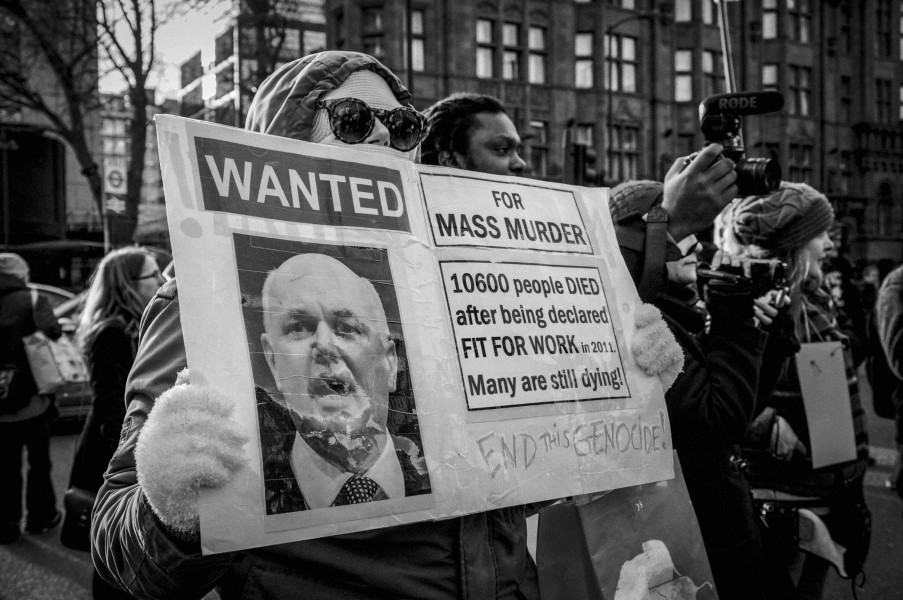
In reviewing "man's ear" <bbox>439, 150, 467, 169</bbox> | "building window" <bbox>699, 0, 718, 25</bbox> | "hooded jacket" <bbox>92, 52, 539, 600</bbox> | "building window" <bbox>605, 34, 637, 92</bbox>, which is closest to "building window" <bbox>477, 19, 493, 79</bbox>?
"building window" <bbox>605, 34, 637, 92</bbox>

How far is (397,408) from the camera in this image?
49.2 inches

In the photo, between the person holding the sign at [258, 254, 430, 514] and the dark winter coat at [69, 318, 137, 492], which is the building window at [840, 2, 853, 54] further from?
the person holding the sign at [258, 254, 430, 514]

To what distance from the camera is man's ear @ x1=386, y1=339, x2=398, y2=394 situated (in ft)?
4.12

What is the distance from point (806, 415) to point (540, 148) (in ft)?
85.8

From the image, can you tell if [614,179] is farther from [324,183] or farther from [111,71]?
[324,183]

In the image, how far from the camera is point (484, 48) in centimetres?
2780

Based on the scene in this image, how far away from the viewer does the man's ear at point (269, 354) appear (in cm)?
114

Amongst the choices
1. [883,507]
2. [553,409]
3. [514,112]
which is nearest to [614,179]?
[514,112]

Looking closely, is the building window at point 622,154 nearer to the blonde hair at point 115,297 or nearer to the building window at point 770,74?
the building window at point 770,74

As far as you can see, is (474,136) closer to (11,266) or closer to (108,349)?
(108,349)

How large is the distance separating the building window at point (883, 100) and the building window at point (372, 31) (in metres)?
23.7

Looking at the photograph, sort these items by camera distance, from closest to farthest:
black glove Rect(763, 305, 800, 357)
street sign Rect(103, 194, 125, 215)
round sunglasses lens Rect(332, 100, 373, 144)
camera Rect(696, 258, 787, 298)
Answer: round sunglasses lens Rect(332, 100, 373, 144) → camera Rect(696, 258, 787, 298) → black glove Rect(763, 305, 800, 357) → street sign Rect(103, 194, 125, 215)

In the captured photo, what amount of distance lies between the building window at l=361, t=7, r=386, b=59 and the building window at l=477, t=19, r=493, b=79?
375 cm

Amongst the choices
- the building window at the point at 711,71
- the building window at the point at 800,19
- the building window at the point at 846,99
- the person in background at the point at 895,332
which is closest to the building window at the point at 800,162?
the building window at the point at 846,99
